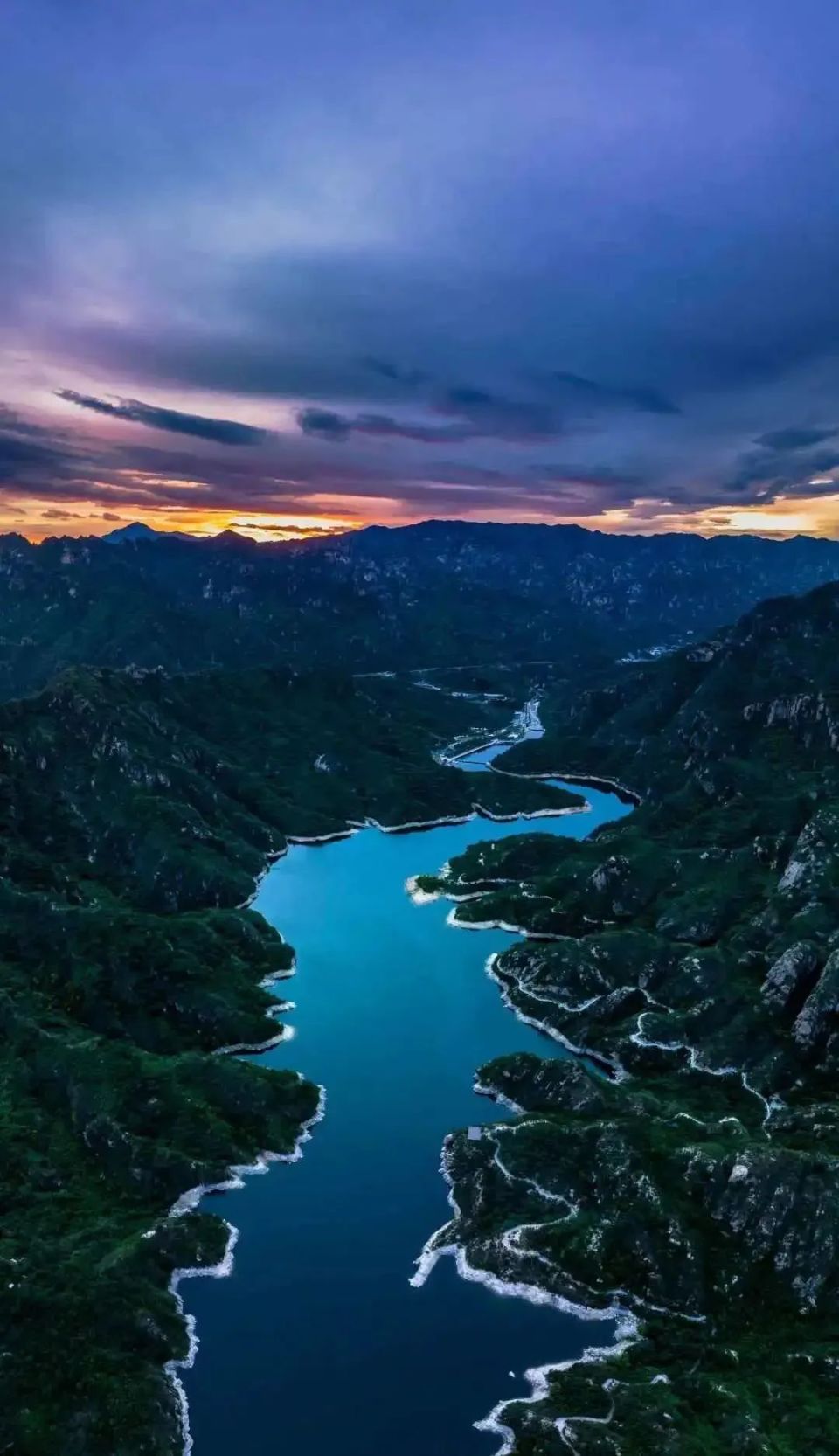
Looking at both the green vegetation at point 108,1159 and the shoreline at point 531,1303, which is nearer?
the shoreline at point 531,1303

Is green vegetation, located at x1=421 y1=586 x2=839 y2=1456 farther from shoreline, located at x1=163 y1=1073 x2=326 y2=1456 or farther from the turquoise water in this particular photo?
shoreline, located at x1=163 y1=1073 x2=326 y2=1456

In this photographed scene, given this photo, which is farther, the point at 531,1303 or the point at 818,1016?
the point at 818,1016

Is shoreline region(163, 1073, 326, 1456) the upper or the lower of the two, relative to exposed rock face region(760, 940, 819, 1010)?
lower

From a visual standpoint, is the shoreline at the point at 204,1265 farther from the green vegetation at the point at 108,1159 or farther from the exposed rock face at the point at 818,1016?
the exposed rock face at the point at 818,1016

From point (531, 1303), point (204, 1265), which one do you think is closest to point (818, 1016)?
point (531, 1303)

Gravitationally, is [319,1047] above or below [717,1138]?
below

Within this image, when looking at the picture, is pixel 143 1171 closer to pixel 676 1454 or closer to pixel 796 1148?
pixel 676 1454

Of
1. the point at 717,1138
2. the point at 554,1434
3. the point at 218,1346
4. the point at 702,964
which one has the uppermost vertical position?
the point at 702,964

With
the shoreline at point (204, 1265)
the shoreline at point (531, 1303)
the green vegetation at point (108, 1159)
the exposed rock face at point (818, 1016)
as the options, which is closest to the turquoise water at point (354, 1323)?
the shoreline at point (531, 1303)

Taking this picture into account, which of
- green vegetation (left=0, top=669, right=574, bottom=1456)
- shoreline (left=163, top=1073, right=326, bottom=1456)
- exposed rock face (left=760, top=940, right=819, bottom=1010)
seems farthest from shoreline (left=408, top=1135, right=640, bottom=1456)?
exposed rock face (left=760, top=940, right=819, bottom=1010)

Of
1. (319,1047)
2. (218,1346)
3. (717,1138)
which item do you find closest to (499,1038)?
(319,1047)

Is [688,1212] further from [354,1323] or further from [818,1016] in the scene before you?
[818,1016]
